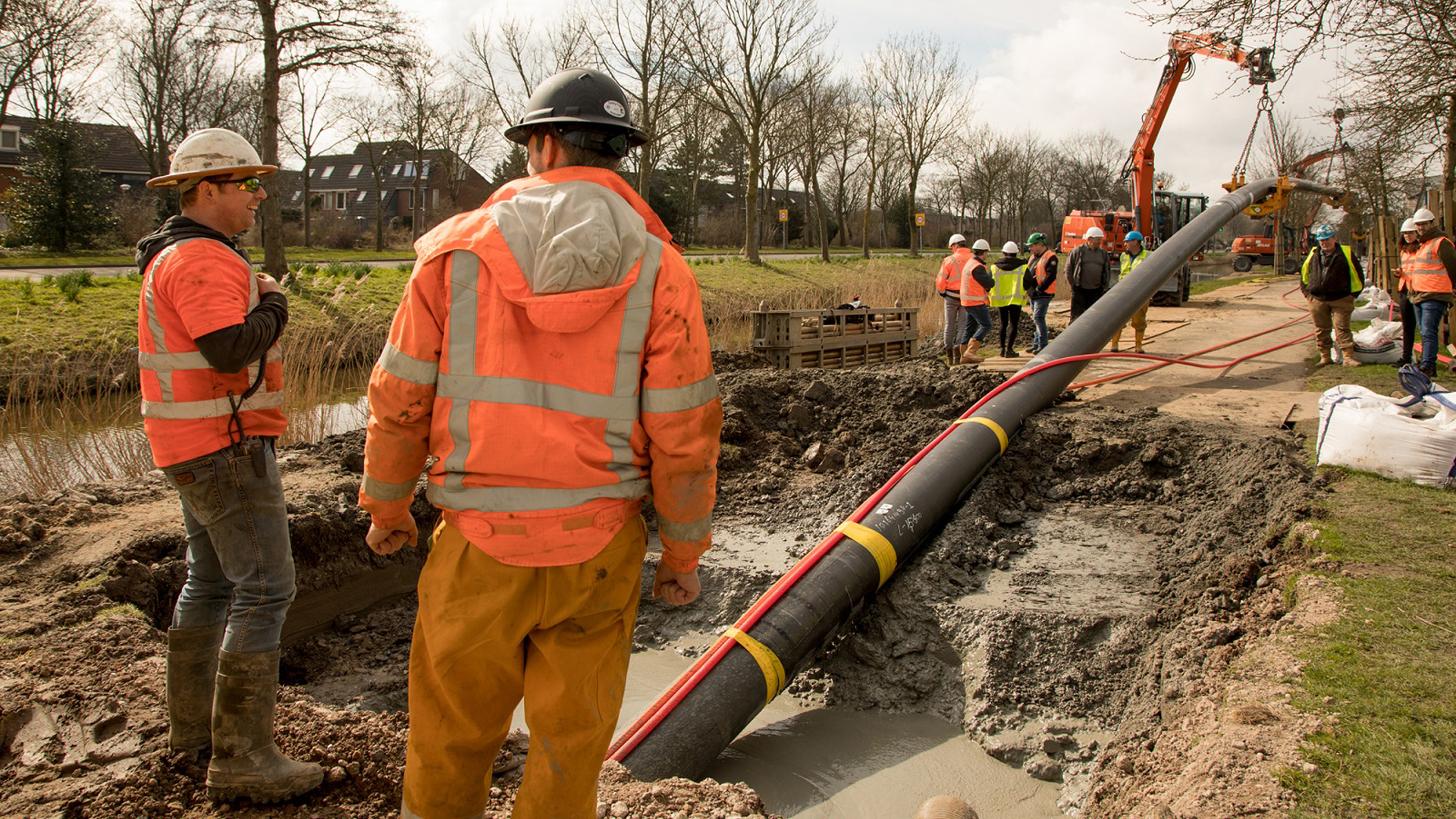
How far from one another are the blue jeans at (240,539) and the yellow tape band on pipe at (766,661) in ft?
6.19

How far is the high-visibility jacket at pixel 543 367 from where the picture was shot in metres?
1.88

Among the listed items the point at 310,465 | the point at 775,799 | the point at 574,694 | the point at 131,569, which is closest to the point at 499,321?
the point at 574,694

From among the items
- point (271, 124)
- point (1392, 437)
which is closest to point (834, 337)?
point (1392, 437)

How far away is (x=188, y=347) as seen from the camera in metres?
2.58

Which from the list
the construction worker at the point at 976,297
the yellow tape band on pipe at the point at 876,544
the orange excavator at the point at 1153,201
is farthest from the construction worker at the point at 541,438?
the orange excavator at the point at 1153,201

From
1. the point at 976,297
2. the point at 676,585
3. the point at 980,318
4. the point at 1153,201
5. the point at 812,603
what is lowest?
the point at 812,603

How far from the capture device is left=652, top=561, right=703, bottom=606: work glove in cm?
223

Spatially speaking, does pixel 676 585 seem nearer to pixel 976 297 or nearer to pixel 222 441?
pixel 222 441

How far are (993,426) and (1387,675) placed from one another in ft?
10.4

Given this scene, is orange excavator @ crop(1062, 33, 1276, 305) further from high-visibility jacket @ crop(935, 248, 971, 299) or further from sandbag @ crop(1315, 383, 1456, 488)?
sandbag @ crop(1315, 383, 1456, 488)

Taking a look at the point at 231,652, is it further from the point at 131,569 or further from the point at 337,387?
the point at 337,387

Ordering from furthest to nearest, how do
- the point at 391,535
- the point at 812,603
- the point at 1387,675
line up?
the point at 812,603 < the point at 1387,675 < the point at 391,535

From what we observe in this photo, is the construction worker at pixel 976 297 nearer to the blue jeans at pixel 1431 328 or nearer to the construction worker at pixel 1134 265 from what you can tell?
the construction worker at pixel 1134 265

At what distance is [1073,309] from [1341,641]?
847cm
